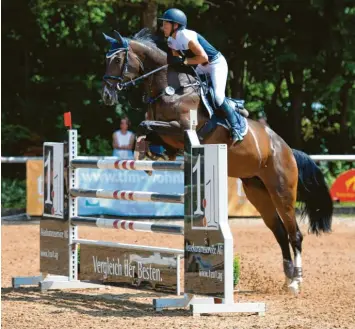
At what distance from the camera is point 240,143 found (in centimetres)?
861

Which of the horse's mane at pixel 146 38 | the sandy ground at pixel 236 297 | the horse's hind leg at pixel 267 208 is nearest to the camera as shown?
the sandy ground at pixel 236 297

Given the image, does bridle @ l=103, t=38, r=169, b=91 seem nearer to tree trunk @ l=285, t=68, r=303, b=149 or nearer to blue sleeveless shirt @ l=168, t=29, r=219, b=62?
blue sleeveless shirt @ l=168, t=29, r=219, b=62

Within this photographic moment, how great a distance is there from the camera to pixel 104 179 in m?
15.0

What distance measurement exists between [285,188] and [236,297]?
1369 mm

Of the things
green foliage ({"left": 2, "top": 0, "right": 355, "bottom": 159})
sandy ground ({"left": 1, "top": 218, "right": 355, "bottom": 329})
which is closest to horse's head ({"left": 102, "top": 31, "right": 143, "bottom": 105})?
sandy ground ({"left": 1, "top": 218, "right": 355, "bottom": 329})

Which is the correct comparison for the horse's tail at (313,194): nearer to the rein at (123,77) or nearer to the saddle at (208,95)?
the saddle at (208,95)

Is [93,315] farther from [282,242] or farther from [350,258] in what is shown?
[350,258]

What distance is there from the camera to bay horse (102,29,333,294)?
824 centimetres

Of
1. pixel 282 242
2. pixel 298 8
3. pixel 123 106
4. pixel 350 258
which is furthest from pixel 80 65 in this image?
pixel 282 242

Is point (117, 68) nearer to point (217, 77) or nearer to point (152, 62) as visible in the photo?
point (152, 62)

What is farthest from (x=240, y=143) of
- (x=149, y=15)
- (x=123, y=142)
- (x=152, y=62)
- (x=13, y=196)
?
(x=149, y=15)

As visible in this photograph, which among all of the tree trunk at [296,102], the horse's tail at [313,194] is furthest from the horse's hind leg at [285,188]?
the tree trunk at [296,102]

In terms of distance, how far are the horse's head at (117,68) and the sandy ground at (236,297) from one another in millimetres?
1745

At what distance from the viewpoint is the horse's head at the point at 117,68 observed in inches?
325
